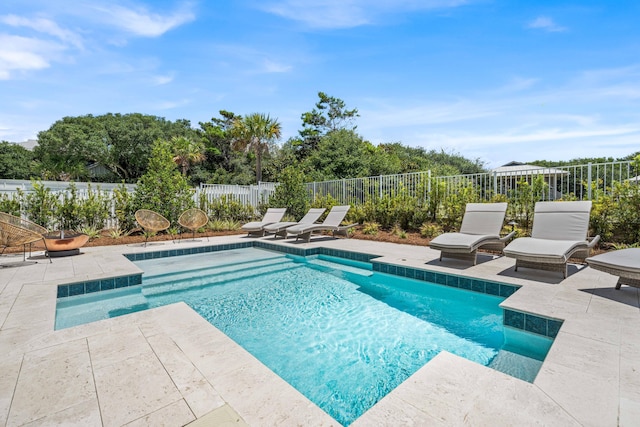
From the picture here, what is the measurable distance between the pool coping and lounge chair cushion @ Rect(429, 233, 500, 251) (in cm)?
141

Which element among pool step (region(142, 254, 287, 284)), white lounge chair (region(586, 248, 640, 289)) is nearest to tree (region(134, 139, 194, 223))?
pool step (region(142, 254, 287, 284))

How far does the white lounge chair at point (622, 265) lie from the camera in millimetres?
3160

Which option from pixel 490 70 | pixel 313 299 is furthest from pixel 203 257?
pixel 490 70

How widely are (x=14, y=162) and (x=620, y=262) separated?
1605 inches

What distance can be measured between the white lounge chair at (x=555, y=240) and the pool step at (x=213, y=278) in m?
4.15

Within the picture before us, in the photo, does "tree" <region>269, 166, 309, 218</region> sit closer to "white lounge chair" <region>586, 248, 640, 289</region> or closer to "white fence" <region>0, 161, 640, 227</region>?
"white fence" <region>0, 161, 640, 227</region>

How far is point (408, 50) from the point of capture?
932 centimetres

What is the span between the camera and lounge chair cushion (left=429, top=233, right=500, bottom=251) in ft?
15.9

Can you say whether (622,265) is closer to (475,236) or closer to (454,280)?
(454,280)

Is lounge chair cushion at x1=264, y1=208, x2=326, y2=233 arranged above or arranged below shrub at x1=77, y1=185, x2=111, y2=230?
below

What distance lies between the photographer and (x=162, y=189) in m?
9.57

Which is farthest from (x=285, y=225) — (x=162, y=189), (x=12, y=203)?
(x=12, y=203)

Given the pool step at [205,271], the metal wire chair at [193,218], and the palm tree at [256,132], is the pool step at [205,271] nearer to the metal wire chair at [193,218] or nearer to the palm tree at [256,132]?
the metal wire chair at [193,218]

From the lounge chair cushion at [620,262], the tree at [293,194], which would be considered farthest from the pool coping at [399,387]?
the tree at [293,194]
